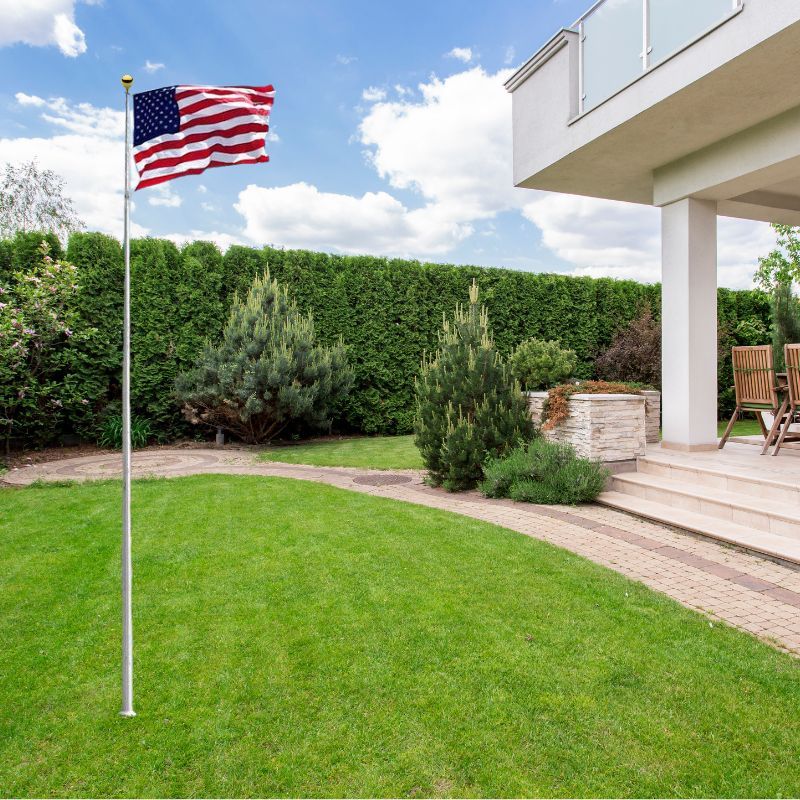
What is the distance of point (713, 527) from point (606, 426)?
6.54ft

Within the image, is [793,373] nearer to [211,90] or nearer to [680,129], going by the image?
[680,129]

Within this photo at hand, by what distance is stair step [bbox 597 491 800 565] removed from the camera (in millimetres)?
4289

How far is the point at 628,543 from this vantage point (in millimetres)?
4797

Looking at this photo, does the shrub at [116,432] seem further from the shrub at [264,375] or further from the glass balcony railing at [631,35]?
the glass balcony railing at [631,35]

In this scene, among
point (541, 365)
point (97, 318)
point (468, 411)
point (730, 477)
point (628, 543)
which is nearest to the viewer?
point (628, 543)

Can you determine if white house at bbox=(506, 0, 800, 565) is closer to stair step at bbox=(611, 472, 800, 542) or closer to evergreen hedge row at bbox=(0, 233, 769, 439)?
stair step at bbox=(611, 472, 800, 542)

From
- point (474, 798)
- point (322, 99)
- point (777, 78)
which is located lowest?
point (474, 798)

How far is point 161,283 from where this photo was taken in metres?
10.8

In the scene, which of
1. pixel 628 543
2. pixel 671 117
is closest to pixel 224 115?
pixel 628 543

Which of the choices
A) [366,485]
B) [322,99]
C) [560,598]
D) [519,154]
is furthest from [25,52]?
[560,598]

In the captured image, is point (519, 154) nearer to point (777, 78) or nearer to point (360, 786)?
point (777, 78)

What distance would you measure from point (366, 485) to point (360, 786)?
17.5ft

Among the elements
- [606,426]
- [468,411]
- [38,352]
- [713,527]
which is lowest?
[713,527]

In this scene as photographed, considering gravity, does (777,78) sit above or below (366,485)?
above
